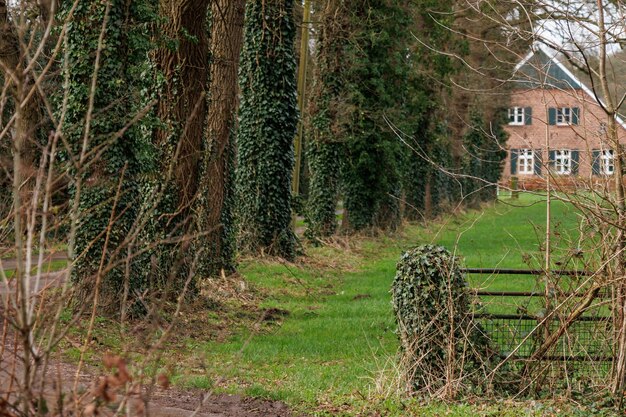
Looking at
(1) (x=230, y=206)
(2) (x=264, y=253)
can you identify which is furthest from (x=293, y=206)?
(1) (x=230, y=206)

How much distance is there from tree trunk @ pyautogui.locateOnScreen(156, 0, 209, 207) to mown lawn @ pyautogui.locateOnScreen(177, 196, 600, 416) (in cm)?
305

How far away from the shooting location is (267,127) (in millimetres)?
22188

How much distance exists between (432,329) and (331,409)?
1324 millimetres

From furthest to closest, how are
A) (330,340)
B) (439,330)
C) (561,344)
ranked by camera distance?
1. (330,340)
2. (439,330)
3. (561,344)

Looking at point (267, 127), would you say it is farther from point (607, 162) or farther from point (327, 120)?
point (607, 162)

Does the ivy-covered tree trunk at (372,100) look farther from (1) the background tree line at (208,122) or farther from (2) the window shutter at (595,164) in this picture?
(2) the window shutter at (595,164)

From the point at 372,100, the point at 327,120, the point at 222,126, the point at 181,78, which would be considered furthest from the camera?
the point at 372,100

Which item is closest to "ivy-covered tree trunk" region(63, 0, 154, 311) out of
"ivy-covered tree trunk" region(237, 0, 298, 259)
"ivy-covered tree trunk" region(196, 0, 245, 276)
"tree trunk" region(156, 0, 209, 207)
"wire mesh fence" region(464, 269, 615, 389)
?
"tree trunk" region(156, 0, 209, 207)

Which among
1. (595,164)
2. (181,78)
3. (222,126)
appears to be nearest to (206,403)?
(595,164)

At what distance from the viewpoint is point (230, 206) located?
774 inches

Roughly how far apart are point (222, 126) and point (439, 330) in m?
10.5

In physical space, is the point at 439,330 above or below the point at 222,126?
below

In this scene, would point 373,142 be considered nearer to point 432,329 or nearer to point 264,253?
point 264,253

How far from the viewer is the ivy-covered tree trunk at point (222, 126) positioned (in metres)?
18.5
